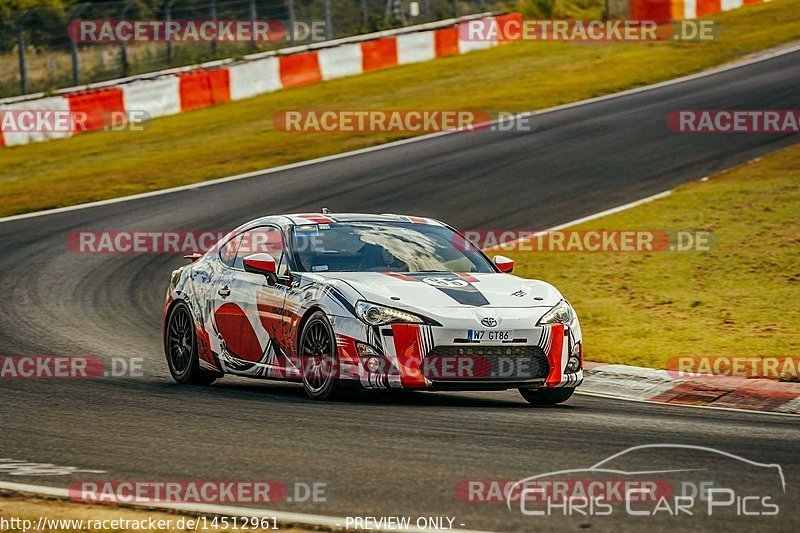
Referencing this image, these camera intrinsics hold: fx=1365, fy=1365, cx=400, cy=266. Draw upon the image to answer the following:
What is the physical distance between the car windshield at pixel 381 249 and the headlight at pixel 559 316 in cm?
107

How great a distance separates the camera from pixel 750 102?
27188 millimetres

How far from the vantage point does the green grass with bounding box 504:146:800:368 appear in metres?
12.4

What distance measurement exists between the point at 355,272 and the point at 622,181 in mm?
12324

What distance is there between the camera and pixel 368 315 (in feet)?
31.1

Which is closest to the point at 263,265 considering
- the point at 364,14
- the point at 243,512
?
the point at 243,512

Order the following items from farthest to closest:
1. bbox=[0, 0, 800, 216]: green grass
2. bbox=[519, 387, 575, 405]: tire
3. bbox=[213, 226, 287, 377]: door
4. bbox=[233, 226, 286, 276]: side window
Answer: bbox=[0, 0, 800, 216]: green grass
bbox=[233, 226, 286, 276]: side window
bbox=[213, 226, 287, 377]: door
bbox=[519, 387, 575, 405]: tire

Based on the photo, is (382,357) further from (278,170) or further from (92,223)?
(278,170)

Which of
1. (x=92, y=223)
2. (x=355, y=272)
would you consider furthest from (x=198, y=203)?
(x=355, y=272)

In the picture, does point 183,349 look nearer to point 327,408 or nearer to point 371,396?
point 371,396

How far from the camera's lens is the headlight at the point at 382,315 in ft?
31.0

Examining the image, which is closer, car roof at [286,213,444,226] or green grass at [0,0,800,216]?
car roof at [286,213,444,226]

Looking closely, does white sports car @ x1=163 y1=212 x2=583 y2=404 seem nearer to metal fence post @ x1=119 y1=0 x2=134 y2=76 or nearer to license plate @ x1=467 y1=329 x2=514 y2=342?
license plate @ x1=467 y1=329 x2=514 y2=342

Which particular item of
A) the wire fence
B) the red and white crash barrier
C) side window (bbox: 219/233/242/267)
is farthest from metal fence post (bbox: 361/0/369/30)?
side window (bbox: 219/233/242/267)

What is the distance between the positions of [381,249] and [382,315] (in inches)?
51.5
